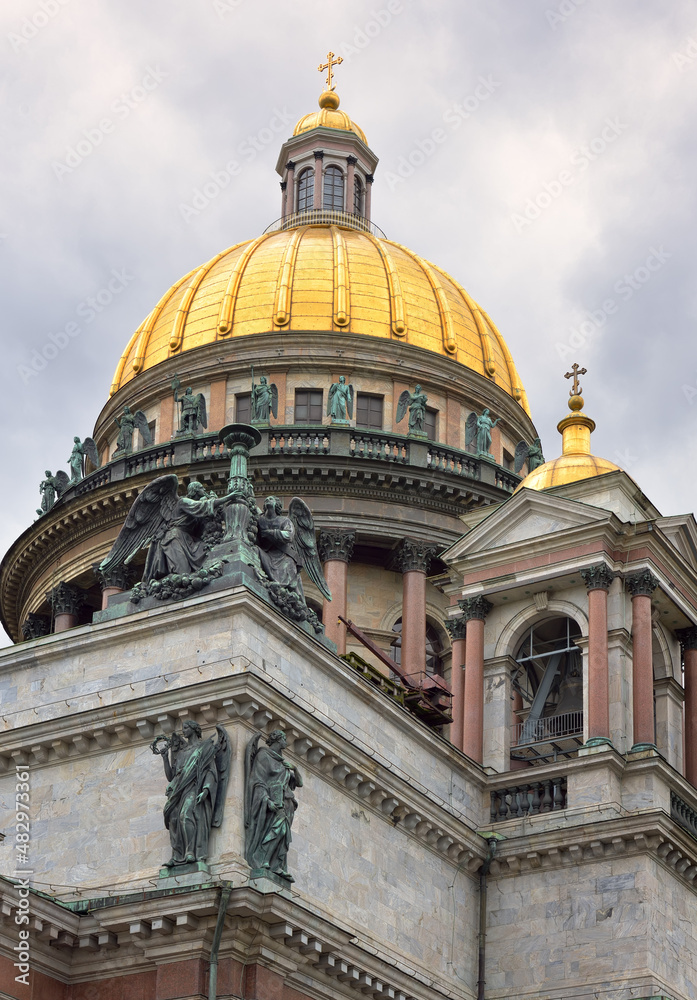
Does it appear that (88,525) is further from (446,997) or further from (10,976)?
(10,976)

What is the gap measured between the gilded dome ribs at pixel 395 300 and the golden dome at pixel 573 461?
14.9 metres

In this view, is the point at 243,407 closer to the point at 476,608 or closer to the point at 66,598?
the point at 66,598

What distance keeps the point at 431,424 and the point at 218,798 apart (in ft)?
97.2

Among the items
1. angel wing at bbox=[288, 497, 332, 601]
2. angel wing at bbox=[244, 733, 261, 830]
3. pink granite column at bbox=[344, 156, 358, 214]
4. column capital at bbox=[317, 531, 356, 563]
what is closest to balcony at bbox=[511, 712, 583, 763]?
angel wing at bbox=[288, 497, 332, 601]

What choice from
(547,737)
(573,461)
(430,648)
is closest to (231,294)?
(430,648)

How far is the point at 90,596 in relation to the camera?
56000 millimetres

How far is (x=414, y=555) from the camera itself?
52531mm

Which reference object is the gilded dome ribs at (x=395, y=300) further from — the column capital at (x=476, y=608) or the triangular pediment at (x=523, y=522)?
the column capital at (x=476, y=608)

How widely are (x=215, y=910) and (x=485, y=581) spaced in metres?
14.6

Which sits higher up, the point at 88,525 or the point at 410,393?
the point at 410,393

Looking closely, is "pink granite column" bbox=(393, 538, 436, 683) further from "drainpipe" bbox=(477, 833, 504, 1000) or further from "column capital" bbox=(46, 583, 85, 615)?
"drainpipe" bbox=(477, 833, 504, 1000)

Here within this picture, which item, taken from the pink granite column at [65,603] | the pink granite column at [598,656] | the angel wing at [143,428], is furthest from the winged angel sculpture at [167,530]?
the angel wing at [143,428]

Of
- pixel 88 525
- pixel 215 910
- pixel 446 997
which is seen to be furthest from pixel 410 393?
pixel 215 910

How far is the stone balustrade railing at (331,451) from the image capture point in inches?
2110
